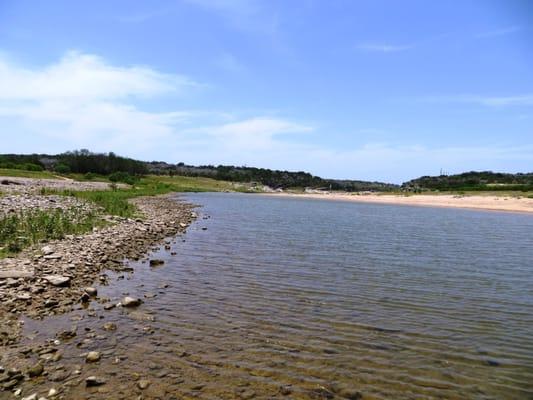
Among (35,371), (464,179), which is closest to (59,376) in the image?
(35,371)

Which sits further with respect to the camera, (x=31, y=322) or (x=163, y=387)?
(x=31, y=322)

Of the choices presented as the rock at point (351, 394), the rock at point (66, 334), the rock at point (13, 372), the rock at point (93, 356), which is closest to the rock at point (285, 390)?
the rock at point (351, 394)

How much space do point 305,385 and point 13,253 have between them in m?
12.1

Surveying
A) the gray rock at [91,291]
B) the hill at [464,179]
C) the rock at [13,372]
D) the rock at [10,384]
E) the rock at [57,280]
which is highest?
the hill at [464,179]

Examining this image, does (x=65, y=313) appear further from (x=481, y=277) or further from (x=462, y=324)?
(x=481, y=277)

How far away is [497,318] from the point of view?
11.5 meters

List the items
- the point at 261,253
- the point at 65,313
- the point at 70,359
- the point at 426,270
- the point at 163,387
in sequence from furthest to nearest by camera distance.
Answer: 1. the point at 261,253
2. the point at 426,270
3. the point at 65,313
4. the point at 70,359
5. the point at 163,387

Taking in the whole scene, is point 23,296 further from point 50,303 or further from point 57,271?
point 57,271

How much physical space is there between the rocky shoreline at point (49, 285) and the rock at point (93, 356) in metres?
0.03

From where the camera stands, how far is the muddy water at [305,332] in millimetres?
7340

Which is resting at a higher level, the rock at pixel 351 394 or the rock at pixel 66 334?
the rock at pixel 66 334

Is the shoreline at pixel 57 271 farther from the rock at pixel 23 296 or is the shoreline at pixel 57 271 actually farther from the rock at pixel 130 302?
the rock at pixel 130 302

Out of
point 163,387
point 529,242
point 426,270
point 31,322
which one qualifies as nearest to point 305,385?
point 163,387

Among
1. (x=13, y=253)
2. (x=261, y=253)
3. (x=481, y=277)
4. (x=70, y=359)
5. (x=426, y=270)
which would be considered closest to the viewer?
(x=70, y=359)
